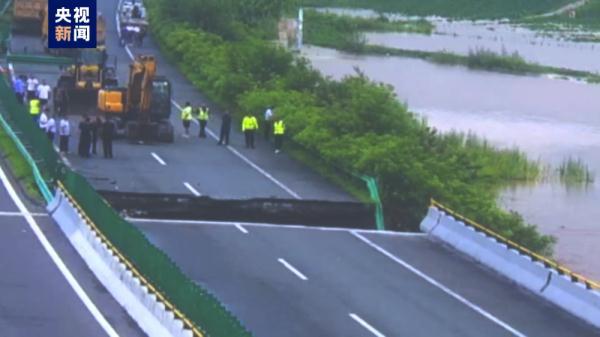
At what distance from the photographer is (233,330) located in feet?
69.5

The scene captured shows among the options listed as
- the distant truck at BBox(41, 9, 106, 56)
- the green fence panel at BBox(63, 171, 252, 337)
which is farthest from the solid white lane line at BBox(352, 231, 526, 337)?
the distant truck at BBox(41, 9, 106, 56)

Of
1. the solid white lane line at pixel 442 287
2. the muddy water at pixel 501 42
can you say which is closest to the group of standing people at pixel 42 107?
the solid white lane line at pixel 442 287

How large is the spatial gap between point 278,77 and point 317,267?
2723 centimetres

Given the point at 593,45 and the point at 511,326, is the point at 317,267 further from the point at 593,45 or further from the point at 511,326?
the point at 593,45

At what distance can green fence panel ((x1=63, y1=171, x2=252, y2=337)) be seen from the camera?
2254 centimetres

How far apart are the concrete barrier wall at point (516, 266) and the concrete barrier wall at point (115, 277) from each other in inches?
360

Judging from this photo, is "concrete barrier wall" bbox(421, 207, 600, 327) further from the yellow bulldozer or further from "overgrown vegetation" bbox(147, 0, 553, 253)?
the yellow bulldozer

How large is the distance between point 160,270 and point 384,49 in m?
86.7

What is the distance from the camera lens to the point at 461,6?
16288 centimetres

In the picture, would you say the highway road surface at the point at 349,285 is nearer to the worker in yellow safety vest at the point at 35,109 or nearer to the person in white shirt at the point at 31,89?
the worker in yellow safety vest at the point at 35,109

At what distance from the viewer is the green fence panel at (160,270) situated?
22541 millimetres

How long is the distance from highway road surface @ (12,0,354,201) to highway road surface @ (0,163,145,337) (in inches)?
222

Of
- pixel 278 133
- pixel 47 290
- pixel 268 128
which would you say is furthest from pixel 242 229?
pixel 268 128

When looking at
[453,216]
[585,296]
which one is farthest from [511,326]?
[453,216]
